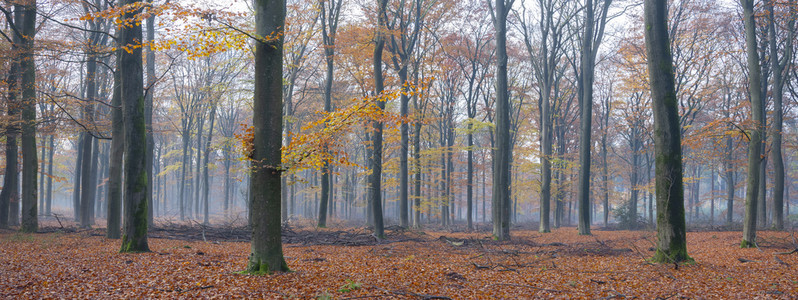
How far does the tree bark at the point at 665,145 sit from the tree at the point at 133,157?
33.2 feet

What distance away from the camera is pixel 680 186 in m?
7.54

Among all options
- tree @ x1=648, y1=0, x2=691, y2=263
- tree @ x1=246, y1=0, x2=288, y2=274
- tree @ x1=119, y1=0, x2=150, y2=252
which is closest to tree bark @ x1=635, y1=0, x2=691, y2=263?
tree @ x1=648, y1=0, x2=691, y2=263

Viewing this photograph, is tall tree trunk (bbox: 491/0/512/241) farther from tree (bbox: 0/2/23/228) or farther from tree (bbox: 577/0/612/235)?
tree (bbox: 0/2/23/228)

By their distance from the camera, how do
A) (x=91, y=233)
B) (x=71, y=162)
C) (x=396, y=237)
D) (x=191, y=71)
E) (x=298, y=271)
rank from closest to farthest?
1. (x=298, y=271)
2. (x=91, y=233)
3. (x=396, y=237)
4. (x=191, y=71)
5. (x=71, y=162)

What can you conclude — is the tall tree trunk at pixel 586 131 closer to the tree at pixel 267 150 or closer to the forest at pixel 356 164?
the forest at pixel 356 164

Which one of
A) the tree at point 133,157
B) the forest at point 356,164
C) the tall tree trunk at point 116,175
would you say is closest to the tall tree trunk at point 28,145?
the forest at point 356,164

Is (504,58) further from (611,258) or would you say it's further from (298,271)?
(298,271)

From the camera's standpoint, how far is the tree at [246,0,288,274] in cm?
632

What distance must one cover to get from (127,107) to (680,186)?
1095 cm

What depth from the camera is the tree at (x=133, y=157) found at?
27.2 feet

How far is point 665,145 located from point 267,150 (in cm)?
718

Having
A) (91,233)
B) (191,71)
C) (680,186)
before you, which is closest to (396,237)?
(680,186)

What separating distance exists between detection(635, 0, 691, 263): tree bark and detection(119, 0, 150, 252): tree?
1011 cm

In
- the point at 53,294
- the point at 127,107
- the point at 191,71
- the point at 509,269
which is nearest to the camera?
the point at 53,294
